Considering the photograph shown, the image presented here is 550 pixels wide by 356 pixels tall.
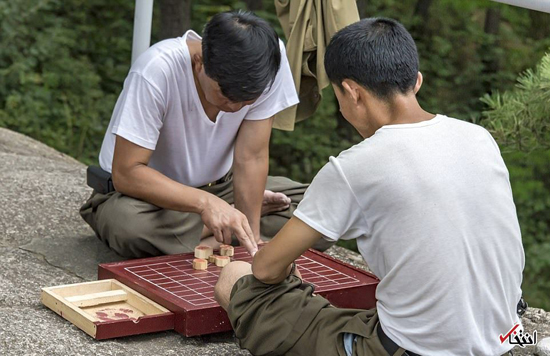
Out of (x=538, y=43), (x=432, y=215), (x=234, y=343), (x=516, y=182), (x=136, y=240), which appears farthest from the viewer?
(x=538, y=43)

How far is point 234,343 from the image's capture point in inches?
118

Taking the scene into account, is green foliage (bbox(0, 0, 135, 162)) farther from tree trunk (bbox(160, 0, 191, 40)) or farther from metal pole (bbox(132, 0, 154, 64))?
metal pole (bbox(132, 0, 154, 64))

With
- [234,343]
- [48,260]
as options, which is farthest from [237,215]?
[48,260]

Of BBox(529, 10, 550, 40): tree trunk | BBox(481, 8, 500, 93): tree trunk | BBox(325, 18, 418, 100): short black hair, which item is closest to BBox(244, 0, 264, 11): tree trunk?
BBox(481, 8, 500, 93): tree trunk

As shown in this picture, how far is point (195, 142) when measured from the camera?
363 cm

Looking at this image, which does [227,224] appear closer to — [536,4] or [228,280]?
[228,280]

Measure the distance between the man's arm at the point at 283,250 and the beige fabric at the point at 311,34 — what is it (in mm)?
Result: 1626

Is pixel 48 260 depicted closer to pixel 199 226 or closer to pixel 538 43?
pixel 199 226

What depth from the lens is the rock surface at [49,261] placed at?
111 inches

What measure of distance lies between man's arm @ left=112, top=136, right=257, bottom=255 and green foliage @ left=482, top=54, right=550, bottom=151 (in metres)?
1.47

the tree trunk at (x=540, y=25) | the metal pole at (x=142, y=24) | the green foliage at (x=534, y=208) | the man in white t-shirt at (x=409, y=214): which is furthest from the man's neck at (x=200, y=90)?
the tree trunk at (x=540, y=25)

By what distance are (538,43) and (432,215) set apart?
26.9ft

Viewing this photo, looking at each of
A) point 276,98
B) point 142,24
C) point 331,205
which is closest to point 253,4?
point 142,24

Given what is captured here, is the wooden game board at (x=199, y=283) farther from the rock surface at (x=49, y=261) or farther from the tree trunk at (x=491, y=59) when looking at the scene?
the tree trunk at (x=491, y=59)
